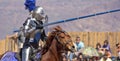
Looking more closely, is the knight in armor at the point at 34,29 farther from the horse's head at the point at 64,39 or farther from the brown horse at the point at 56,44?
the horse's head at the point at 64,39

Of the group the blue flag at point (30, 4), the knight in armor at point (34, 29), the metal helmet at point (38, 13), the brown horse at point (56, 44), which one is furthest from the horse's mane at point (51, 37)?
the blue flag at point (30, 4)

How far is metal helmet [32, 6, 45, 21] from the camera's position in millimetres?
13898

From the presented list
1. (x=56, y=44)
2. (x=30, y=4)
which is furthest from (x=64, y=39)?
(x=30, y=4)

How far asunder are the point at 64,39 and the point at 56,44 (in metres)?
0.34

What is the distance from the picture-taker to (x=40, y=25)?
45.7 ft

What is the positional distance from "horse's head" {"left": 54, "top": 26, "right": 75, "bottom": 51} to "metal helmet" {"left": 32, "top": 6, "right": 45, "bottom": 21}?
0.50 metres

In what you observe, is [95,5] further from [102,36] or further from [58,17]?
[102,36]

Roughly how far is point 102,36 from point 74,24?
83780 mm

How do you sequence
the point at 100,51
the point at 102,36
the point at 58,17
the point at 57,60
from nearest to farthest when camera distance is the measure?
the point at 57,60 < the point at 100,51 < the point at 102,36 < the point at 58,17

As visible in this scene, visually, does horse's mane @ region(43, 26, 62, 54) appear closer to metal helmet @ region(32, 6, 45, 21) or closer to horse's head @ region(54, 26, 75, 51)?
horse's head @ region(54, 26, 75, 51)

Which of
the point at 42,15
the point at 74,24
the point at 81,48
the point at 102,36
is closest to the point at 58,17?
the point at 74,24

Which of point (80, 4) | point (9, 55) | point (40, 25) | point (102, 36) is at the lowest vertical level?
point (80, 4)

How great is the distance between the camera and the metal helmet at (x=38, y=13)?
13898 mm

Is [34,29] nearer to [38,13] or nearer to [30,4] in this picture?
[38,13]
